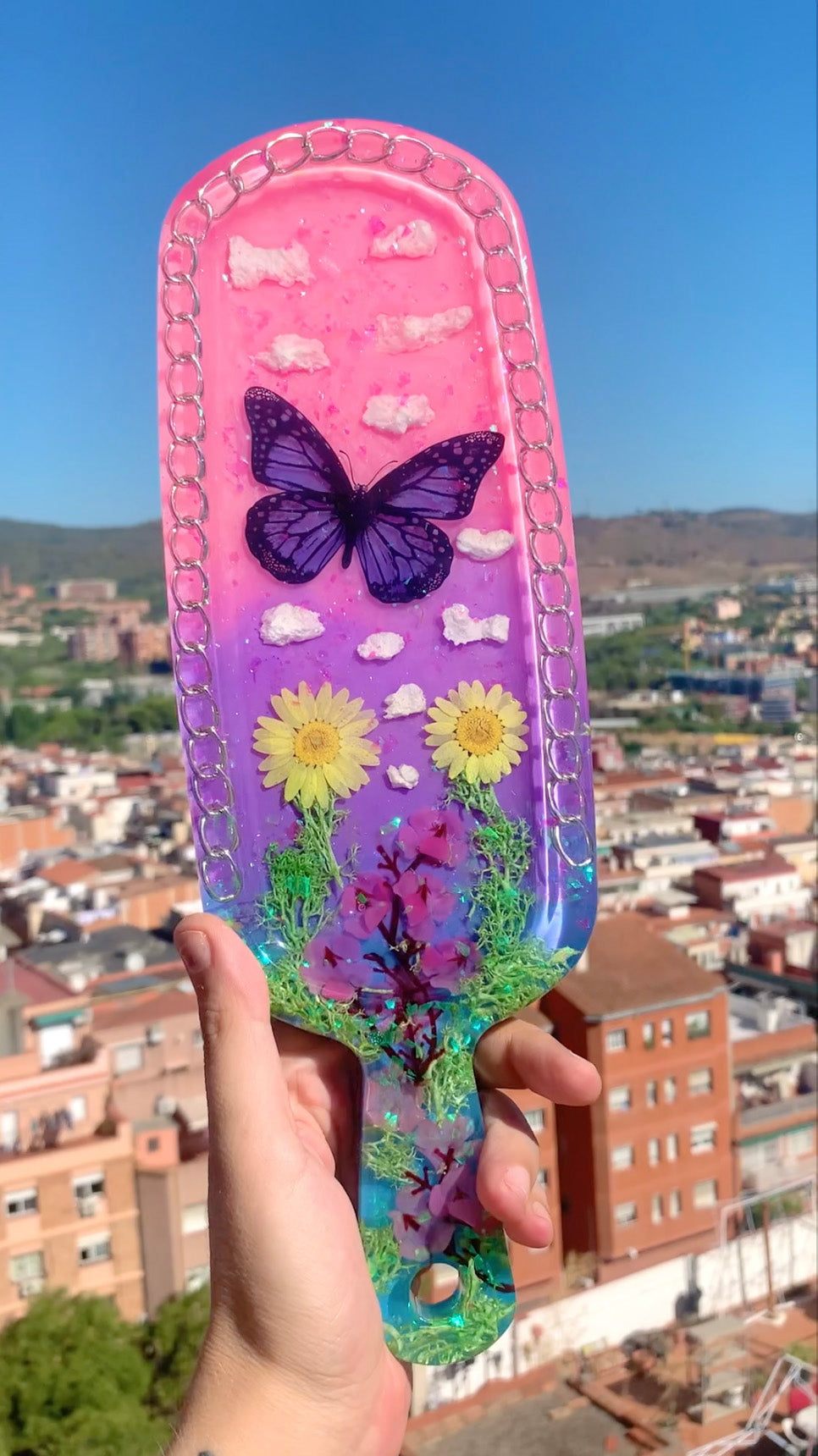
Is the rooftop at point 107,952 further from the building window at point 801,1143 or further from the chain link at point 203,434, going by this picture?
the chain link at point 203,434

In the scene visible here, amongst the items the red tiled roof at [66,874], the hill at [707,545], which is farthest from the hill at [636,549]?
the red tiled roof at [66,874]

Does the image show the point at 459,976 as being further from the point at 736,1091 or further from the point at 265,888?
the point at 736,1091

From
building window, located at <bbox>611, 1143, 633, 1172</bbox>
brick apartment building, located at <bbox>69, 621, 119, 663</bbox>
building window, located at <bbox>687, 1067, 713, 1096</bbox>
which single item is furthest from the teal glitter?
brick apartment building, located at <bbox>69, 621, 119, 663</bbox>

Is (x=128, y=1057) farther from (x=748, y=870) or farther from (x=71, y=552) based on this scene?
(x=71, y=552)

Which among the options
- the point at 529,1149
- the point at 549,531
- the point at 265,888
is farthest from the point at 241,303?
the point at 529,1149

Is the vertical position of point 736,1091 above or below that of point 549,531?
below

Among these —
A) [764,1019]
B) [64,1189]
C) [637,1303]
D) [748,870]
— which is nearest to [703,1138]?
[637,1303]
